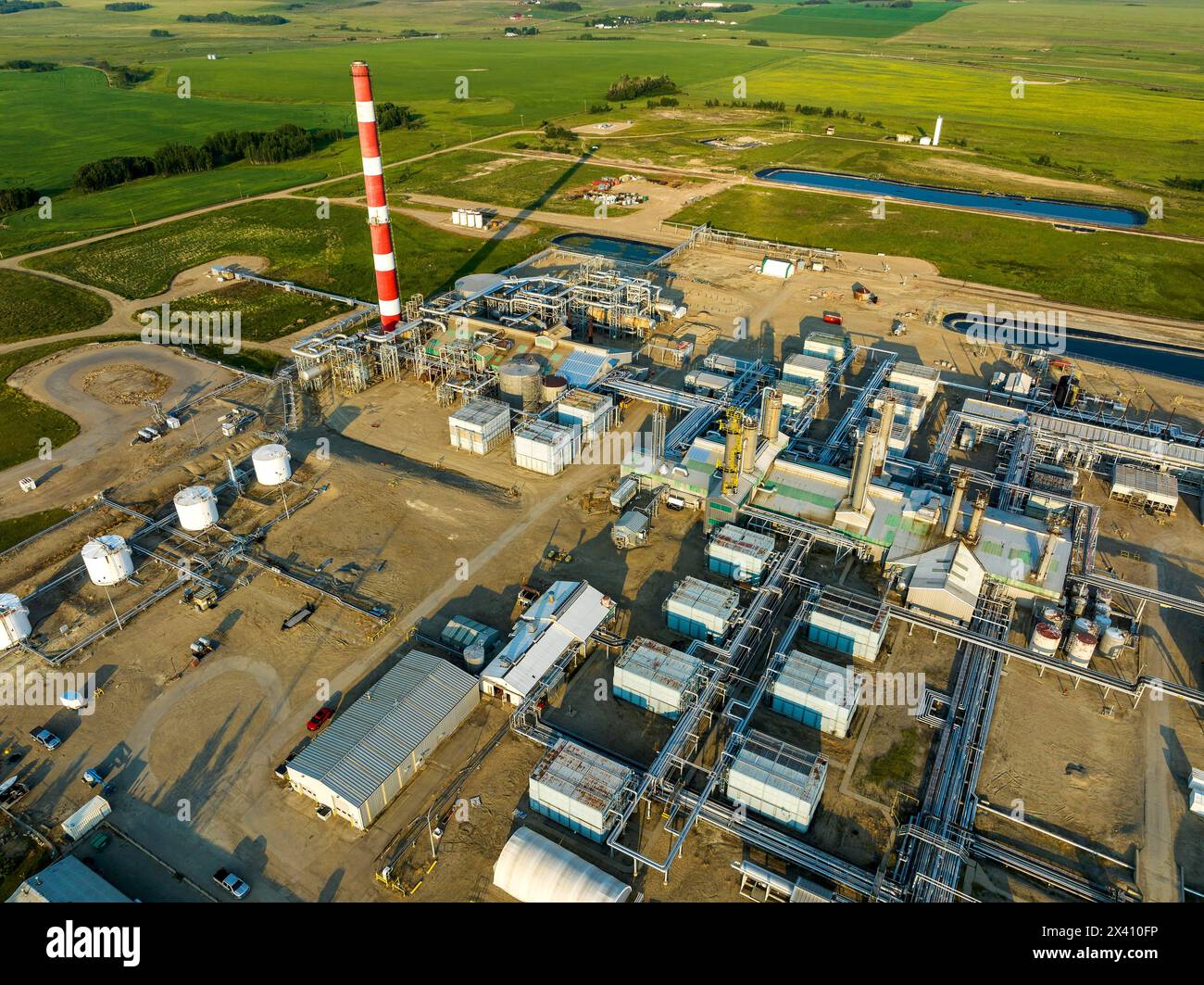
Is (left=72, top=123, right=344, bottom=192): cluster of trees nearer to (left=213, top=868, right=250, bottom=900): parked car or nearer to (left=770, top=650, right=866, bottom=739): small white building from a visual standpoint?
(left=213, top=868, right=250, bottom=900): parked car

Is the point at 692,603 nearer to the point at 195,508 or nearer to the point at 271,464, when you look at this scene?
the point at 271,464

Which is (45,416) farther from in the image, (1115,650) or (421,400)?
(1115,650)

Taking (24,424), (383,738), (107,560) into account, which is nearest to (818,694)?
(383,738)

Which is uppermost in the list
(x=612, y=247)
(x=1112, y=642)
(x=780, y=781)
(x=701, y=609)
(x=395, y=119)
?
(x=395, y=119)


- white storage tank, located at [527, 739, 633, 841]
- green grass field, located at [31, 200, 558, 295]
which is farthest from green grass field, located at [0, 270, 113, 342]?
white storage tank, located at [527, 739, 633, 841]

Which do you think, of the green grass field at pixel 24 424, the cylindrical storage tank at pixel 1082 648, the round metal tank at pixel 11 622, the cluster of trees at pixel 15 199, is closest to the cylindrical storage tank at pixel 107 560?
the round metal tank at pixel 11 622

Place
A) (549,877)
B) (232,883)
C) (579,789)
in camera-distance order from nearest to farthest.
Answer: (549,877) < (232,883) < (579,789)
